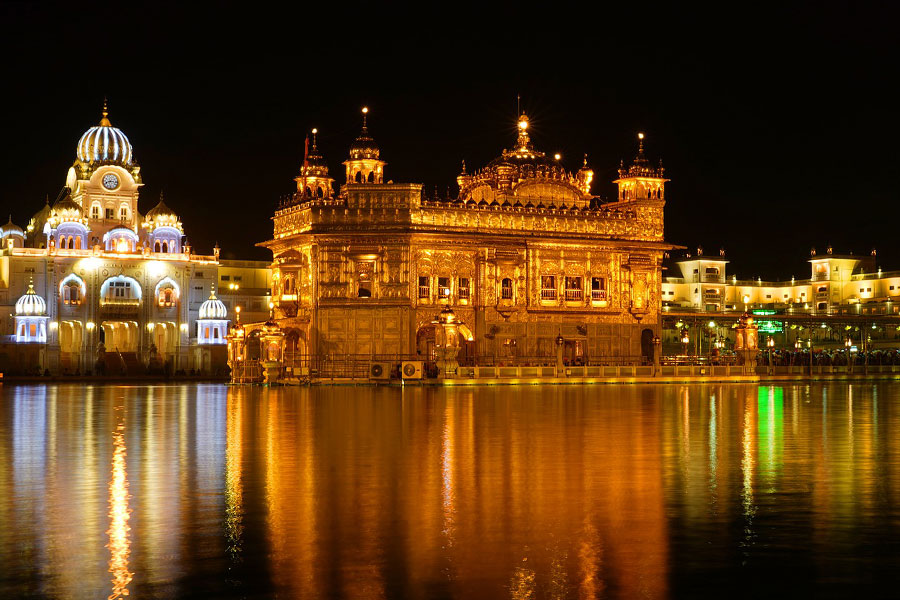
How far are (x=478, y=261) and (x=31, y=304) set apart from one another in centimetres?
3234

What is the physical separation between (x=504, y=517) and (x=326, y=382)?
3949 cm

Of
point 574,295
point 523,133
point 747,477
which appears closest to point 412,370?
point 574,295

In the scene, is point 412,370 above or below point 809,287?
below

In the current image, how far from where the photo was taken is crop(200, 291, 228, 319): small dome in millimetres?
80969

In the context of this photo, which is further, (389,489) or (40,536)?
(389,489)

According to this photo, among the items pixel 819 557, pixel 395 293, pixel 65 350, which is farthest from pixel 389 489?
pixel 65 350

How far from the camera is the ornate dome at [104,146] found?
266ft

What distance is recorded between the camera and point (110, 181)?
80.5 meters

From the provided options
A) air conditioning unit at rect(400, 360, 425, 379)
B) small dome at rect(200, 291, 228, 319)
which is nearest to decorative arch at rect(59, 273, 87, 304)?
small dome at rect(200, 291, 228, 319)

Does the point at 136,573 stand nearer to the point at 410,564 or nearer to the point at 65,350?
the point at 410,564

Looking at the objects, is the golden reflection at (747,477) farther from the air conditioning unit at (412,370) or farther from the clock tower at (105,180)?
the clock tower at (105,180)

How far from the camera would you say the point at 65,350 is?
78188mm

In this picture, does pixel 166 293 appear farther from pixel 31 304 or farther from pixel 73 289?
pixel 31 304

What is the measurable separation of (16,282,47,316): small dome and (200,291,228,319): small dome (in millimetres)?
10916
